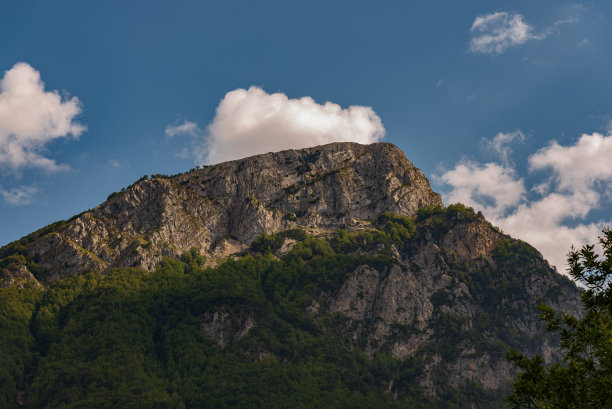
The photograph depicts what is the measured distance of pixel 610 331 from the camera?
141ft

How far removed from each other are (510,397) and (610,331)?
8008mm

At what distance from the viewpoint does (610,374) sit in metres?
42.4

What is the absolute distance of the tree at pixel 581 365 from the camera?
Answer: 140 feet

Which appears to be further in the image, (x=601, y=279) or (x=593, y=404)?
(x=601, y=279)

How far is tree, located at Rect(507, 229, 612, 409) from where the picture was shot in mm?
42656

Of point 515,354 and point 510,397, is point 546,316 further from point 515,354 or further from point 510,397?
point 510,397

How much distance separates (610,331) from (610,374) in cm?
280

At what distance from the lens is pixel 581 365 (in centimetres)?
4481

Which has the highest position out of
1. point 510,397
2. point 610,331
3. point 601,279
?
point 601,279

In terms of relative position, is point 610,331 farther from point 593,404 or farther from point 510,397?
point 510,397

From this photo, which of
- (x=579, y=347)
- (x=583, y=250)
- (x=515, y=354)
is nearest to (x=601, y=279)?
(x=583, y=250)

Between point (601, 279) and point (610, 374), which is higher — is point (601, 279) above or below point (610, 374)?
above

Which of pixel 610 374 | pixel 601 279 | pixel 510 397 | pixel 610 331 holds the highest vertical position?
pixel 601 279

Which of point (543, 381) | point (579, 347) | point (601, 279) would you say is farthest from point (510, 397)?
point (601, 279)
